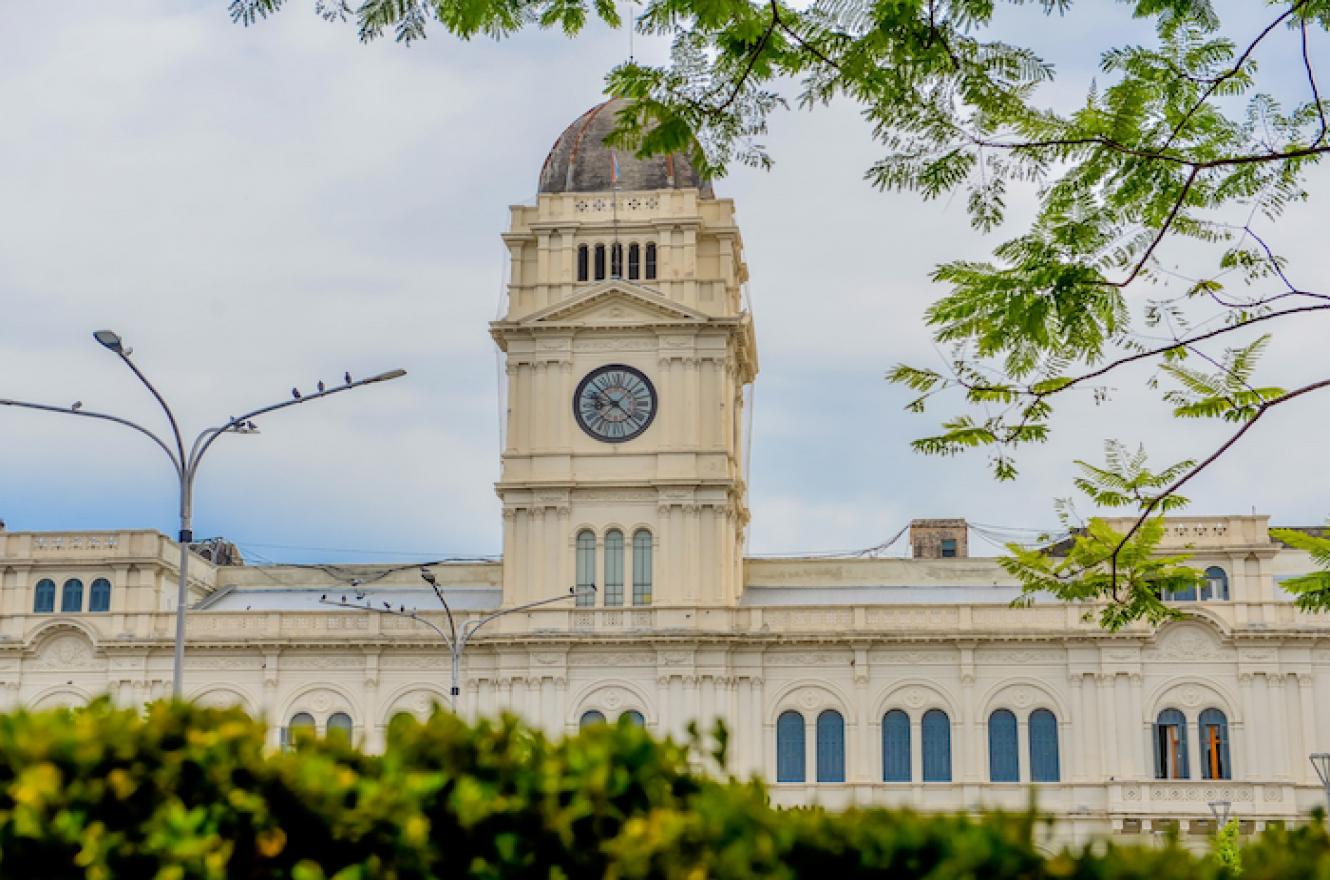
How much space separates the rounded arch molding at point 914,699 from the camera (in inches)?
2431

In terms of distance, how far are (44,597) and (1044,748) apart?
119ft

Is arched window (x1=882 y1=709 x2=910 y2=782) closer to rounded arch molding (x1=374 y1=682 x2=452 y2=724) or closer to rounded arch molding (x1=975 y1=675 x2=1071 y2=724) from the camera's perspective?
rounded arch molding (x1=975 y1=675 x2=1071 y2=724)

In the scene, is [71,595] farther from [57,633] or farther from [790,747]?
[790,747]

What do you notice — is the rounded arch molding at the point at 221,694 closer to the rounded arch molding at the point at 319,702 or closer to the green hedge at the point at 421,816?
the rounded arch molding at the point at 319,702

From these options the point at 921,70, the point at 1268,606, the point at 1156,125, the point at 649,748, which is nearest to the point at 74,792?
the point at 649,748

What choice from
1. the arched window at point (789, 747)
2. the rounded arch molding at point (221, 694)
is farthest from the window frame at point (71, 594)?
the arched window at point (789, 747)

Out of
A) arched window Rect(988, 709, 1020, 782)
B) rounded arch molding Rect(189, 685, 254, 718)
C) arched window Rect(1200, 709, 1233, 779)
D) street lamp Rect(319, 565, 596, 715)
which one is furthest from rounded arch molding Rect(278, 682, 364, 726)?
arched window Rect(1200, 709, 1233, 779)

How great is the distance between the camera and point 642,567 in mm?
63969

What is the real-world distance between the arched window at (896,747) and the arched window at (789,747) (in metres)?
2.86

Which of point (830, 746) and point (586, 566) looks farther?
point (586, 566)

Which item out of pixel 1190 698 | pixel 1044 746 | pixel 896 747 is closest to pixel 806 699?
pixel 896 747

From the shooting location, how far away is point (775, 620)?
62.7m

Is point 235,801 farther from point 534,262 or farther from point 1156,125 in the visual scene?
point 534,262

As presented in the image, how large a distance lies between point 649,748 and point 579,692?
5447 centimetres
